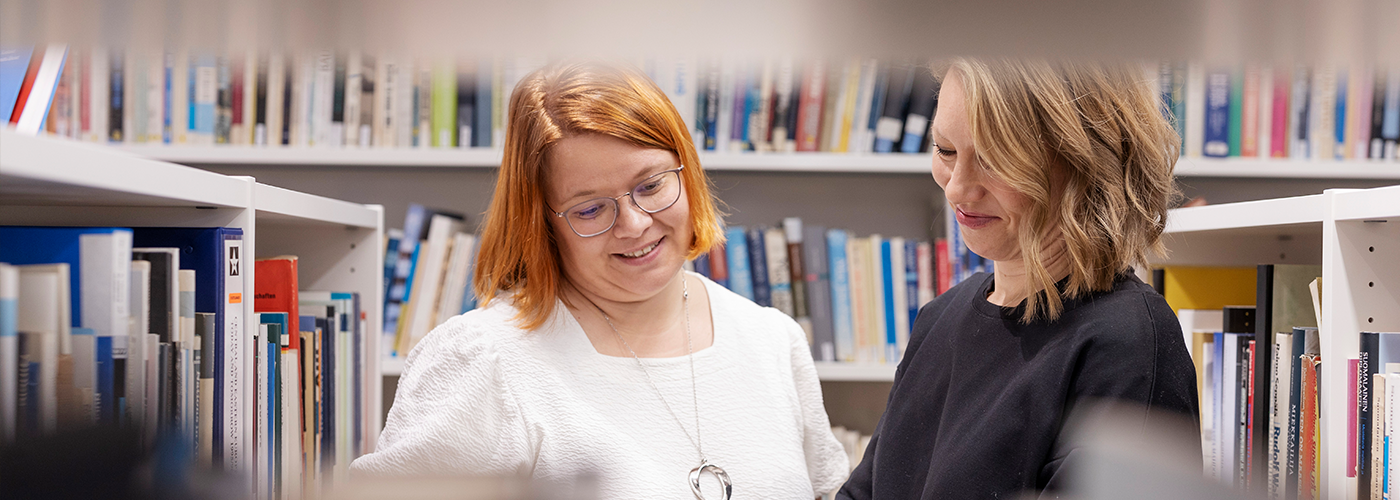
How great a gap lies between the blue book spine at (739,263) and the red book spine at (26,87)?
4.12 feet

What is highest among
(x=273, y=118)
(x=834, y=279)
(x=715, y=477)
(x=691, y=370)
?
(x=273, y=118)

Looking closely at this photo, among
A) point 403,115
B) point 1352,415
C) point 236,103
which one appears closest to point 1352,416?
point 1352,415

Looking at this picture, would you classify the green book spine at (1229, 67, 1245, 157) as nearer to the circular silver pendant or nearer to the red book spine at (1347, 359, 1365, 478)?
the red book spine at (1347, 359, 1365, 478)

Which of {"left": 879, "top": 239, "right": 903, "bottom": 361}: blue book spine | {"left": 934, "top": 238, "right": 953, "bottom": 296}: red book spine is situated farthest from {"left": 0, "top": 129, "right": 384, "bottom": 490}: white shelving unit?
{"left": 934, "top": 238, "right": 953, "bottom": 296}: red book spine

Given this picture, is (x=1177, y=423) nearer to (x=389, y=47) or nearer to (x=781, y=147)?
(x=389, y=47)

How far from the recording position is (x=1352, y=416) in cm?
89

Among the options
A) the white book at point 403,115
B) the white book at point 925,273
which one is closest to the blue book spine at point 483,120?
the white book at point 403,115

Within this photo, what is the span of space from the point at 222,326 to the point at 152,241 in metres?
0.11

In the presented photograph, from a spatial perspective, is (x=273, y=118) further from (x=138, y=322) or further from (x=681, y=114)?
(x=138, y=322)

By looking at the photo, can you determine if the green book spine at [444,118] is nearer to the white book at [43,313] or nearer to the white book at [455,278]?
the white book at [455,278]

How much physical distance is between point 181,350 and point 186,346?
0.04ft

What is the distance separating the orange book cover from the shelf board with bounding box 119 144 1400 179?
2.54 ft

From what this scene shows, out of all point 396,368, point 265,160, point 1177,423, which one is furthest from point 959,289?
point 265,160

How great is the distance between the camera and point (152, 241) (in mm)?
872
